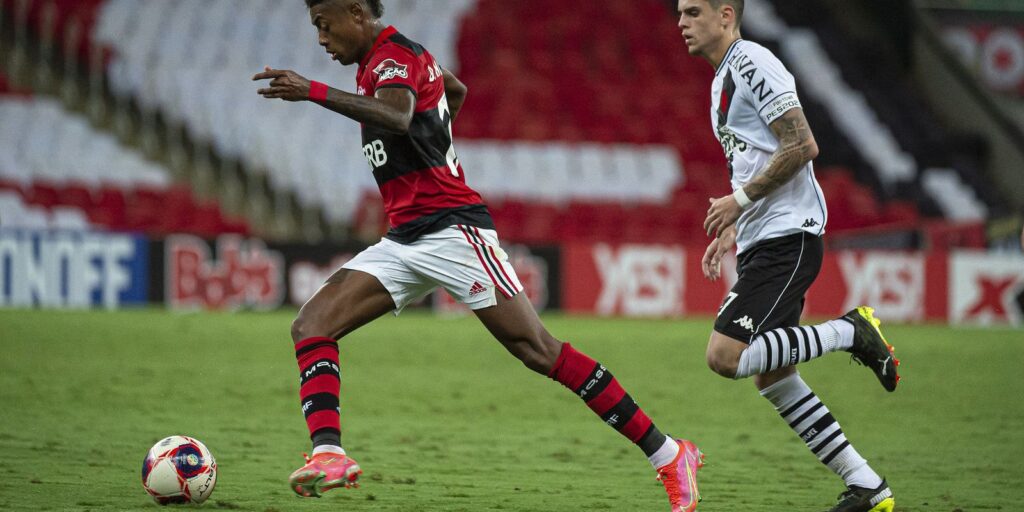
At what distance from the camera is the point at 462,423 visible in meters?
8.38

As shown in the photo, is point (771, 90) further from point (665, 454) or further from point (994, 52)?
point (994, 52)

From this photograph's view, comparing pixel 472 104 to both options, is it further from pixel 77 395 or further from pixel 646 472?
pixel 646 472

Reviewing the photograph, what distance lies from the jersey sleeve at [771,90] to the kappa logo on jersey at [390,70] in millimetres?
1458

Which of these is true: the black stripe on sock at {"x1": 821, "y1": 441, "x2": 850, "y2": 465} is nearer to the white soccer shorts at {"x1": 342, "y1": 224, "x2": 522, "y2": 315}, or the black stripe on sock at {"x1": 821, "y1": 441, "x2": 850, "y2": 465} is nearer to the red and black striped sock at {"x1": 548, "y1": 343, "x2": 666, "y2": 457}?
the red and black striped sock at {"x1": 548, "y1": 343, "x2": 666, "y2": 457}

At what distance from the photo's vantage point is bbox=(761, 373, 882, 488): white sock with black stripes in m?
5.41

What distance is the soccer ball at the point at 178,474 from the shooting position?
5277 millimetres

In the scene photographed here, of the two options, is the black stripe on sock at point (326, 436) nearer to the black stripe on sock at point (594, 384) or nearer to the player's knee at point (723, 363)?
the black stripe on sock at point (594, 384)

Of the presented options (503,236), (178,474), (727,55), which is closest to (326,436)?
(178,474)

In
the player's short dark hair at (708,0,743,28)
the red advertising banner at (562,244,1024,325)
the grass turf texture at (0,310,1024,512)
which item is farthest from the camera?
the red advertising banner at (562,244,1024,325)

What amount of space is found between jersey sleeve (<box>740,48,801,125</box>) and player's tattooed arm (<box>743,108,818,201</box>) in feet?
0.12

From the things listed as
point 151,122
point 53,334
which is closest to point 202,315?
point 53,334

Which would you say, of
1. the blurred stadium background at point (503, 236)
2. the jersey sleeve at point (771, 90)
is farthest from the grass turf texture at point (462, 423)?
the jersey sleeve at point (771, 90)

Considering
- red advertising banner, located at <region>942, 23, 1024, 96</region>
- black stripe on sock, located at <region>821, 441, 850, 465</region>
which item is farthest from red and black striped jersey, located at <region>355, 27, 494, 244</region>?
red advertising banner, located at <region>942, 23, 1024, 96</region>

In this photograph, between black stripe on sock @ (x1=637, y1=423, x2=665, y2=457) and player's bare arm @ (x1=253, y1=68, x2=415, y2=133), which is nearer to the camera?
player's bare arm @ (x1=253, y1=68, x2=415, y2=133)
